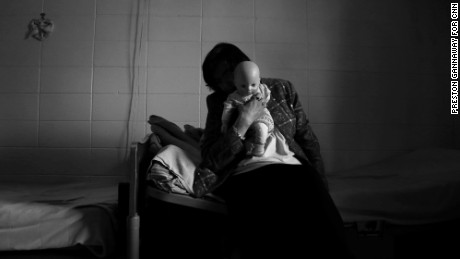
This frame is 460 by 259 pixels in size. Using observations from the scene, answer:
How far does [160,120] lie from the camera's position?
1.73m

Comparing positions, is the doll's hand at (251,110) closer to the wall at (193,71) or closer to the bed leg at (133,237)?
the bed leg at (133,237)

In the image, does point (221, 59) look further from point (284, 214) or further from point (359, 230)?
point (359, 230)

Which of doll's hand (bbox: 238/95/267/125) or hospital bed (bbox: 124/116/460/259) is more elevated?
doll's hand (bbox: 238/95/267/125)

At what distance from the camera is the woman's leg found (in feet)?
3.53

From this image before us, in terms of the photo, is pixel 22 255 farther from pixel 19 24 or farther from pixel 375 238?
pixel 19 24

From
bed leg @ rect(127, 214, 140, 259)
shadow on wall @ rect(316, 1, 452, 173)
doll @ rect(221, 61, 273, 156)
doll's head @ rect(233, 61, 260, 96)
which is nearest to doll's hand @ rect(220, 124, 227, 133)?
doll @ rect(221, 61, 273, 156)

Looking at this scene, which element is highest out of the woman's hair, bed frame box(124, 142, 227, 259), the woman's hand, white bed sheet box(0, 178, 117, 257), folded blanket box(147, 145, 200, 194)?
the woman's hair

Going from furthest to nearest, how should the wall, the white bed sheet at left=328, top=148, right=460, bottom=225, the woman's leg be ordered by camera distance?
the wall
the white bed sheet at left=328, top=148, right=460, bottom=225
the woman's leg

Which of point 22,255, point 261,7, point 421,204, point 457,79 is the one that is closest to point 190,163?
point 22,255

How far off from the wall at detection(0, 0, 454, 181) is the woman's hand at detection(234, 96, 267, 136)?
1.13m

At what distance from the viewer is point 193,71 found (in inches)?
96.3

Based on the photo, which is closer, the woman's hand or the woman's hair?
the woman's hand

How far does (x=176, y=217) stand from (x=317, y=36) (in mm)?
1677

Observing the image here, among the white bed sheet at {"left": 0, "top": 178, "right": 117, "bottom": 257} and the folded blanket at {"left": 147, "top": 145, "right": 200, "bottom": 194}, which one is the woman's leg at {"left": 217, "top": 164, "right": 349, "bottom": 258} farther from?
the white bed sheet at {"left": 0, "top": 178, "right": 117, "bottom": 257}
